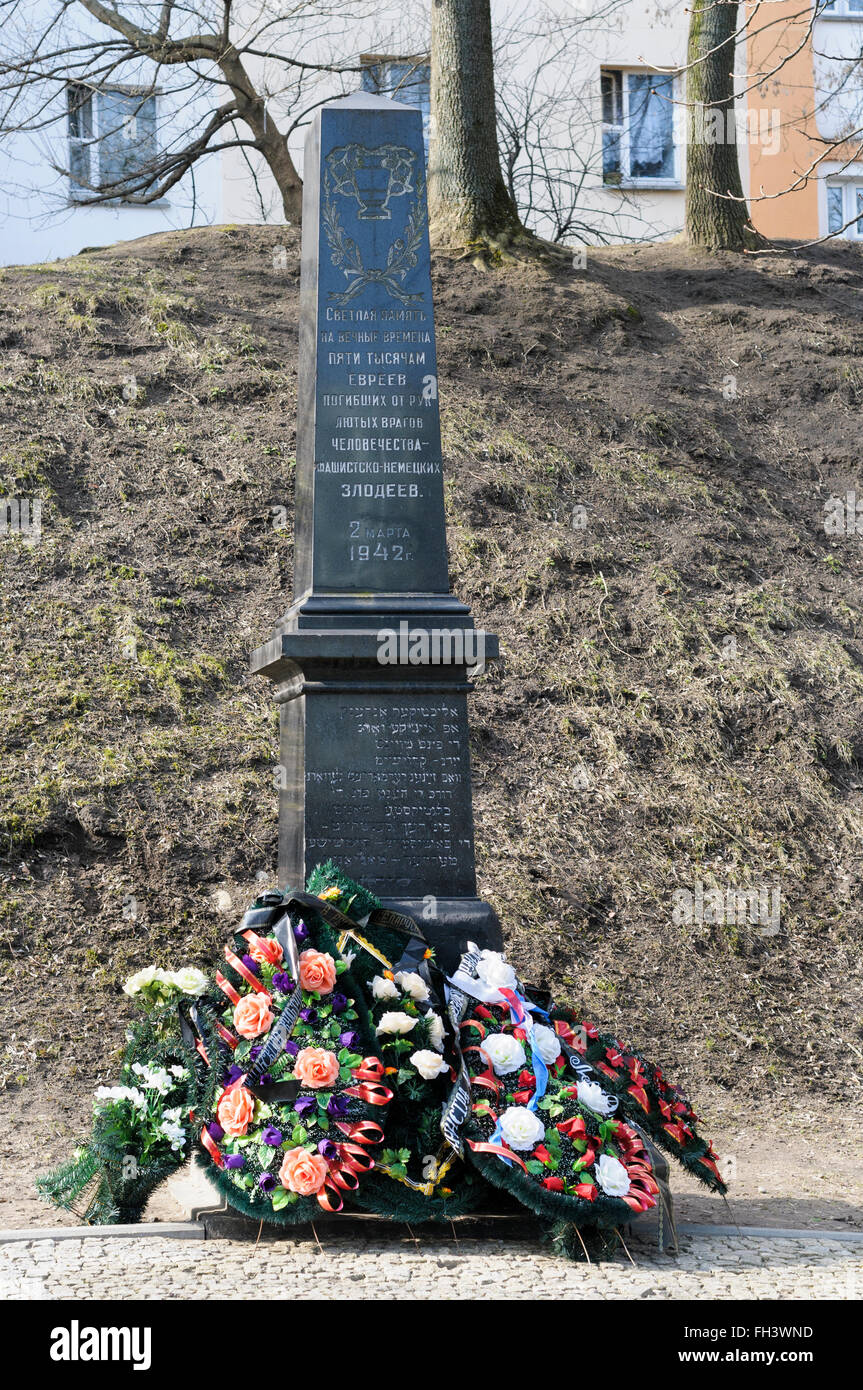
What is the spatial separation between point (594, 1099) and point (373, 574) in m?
2.21

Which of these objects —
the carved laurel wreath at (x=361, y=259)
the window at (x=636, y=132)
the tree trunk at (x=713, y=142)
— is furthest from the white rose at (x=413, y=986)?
the window at (x=636, y=132)

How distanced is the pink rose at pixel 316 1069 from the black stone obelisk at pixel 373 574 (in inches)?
39.3

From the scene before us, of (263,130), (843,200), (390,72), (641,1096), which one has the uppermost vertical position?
(390,72)

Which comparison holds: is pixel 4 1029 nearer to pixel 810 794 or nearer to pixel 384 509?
pixel 384 509

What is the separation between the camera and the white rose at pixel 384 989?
176 inches

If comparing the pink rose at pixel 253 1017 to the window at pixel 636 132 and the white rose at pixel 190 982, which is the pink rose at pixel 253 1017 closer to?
the white rose at pixel 190 982

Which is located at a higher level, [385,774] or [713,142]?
[713,142]

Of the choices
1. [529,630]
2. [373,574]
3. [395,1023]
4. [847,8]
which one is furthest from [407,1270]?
[847,8]

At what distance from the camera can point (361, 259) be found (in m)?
5.61

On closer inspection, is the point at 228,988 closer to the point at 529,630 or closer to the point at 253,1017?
the point at 253,1017

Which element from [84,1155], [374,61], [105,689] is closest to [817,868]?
[105,689]

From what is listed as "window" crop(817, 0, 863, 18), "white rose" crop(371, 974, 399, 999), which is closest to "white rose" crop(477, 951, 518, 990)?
"white rose" crop(371, 974, 399, 999)

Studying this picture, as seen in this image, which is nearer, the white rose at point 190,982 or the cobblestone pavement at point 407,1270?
the cobblestone pavement at point 407,1270

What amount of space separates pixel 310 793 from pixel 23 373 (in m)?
7.15
